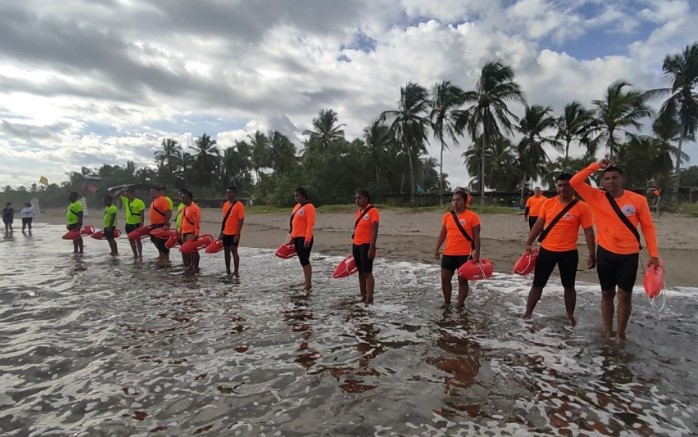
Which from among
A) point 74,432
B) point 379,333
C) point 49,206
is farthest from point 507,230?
point 49,206

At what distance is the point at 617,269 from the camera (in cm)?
466

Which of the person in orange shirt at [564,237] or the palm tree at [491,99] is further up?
the palm tree at [491,99]

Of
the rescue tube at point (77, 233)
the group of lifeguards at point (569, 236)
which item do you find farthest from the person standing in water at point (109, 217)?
the group of lifeguards at point (569, 236)

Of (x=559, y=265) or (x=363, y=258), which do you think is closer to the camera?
(x=559, y=265)

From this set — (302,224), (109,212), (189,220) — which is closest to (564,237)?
(302,224)

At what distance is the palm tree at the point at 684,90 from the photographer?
95.5 ft

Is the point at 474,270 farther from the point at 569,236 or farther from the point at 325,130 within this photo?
the point at 325,130

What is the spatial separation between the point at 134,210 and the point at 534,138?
35.2 m

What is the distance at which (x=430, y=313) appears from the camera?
6152 mm

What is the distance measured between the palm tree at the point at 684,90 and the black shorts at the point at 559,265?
3108cm

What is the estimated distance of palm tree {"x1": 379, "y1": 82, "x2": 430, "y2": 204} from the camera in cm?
3697

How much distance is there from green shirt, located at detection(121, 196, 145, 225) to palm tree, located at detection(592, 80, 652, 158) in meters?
31.1

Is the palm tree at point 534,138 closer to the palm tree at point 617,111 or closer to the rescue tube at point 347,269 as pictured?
the palm tree at point 617,111

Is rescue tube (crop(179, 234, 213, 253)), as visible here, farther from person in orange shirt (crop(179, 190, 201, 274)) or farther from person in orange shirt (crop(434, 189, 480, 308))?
person in orange shirt (crop(434, 189, 480, 308))
